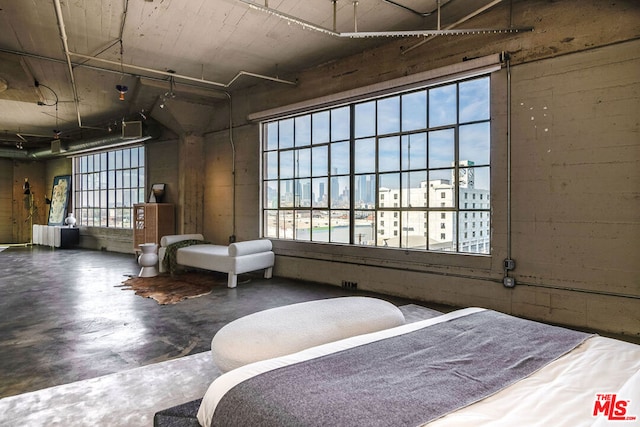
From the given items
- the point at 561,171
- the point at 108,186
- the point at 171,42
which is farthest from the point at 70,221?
the point at 561,171


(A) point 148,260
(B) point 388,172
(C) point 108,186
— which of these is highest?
(C) point 108,186

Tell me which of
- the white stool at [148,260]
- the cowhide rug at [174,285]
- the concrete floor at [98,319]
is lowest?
the concrete floor at [98,319]

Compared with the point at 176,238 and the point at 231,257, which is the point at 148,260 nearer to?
the point at 176,238

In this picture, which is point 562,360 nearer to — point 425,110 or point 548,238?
point 548,238

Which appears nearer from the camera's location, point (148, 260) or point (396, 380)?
point (396, 380)

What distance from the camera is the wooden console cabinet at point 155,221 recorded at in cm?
804

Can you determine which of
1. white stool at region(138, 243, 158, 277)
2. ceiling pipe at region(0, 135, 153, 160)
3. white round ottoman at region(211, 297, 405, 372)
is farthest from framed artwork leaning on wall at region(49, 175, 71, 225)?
white round ottoman at region(211, 297, 405, 372)

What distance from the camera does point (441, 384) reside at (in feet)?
3.92

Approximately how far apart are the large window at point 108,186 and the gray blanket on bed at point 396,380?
30.7ft

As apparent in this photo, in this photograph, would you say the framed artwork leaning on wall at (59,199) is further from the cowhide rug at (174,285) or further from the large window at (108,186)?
the cowhide rug at (174,285)

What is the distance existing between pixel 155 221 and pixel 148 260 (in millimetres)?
1777

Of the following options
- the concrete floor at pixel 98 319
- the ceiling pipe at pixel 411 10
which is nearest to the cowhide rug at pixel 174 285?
the concrete floor at pixel 98 319

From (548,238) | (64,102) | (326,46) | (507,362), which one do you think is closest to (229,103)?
(326,46)

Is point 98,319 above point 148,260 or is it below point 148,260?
below
